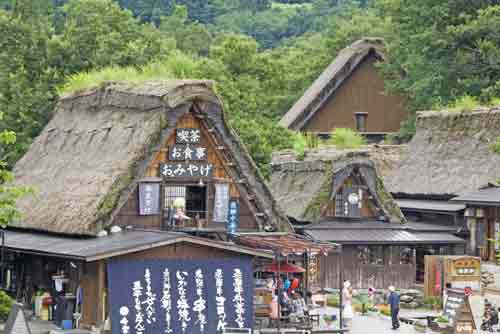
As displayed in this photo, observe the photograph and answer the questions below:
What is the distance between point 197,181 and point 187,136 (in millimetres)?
1482

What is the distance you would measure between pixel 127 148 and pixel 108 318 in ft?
20.5

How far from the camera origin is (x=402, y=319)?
39.5 metres

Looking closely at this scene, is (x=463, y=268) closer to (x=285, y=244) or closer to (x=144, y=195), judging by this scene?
(x=285, y=244)

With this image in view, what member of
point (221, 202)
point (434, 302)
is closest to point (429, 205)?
point (434, 302)

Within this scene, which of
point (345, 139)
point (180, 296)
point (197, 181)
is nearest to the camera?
point (180, 296)

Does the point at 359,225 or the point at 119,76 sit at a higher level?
the point at 119,76

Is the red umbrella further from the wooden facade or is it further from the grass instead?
the grass

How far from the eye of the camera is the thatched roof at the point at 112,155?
36.2 metres

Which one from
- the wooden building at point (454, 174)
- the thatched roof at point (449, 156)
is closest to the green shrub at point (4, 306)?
the wooden building at point (454, 174)

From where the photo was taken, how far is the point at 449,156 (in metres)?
54.1

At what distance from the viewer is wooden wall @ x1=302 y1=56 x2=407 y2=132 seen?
67562 mm

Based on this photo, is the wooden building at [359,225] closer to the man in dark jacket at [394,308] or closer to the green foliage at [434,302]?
the green foliage at [434,302]

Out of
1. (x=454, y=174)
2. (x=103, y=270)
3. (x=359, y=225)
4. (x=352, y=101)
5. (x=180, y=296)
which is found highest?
(x=352, y=101)

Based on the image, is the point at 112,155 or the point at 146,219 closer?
the point at 146,219
